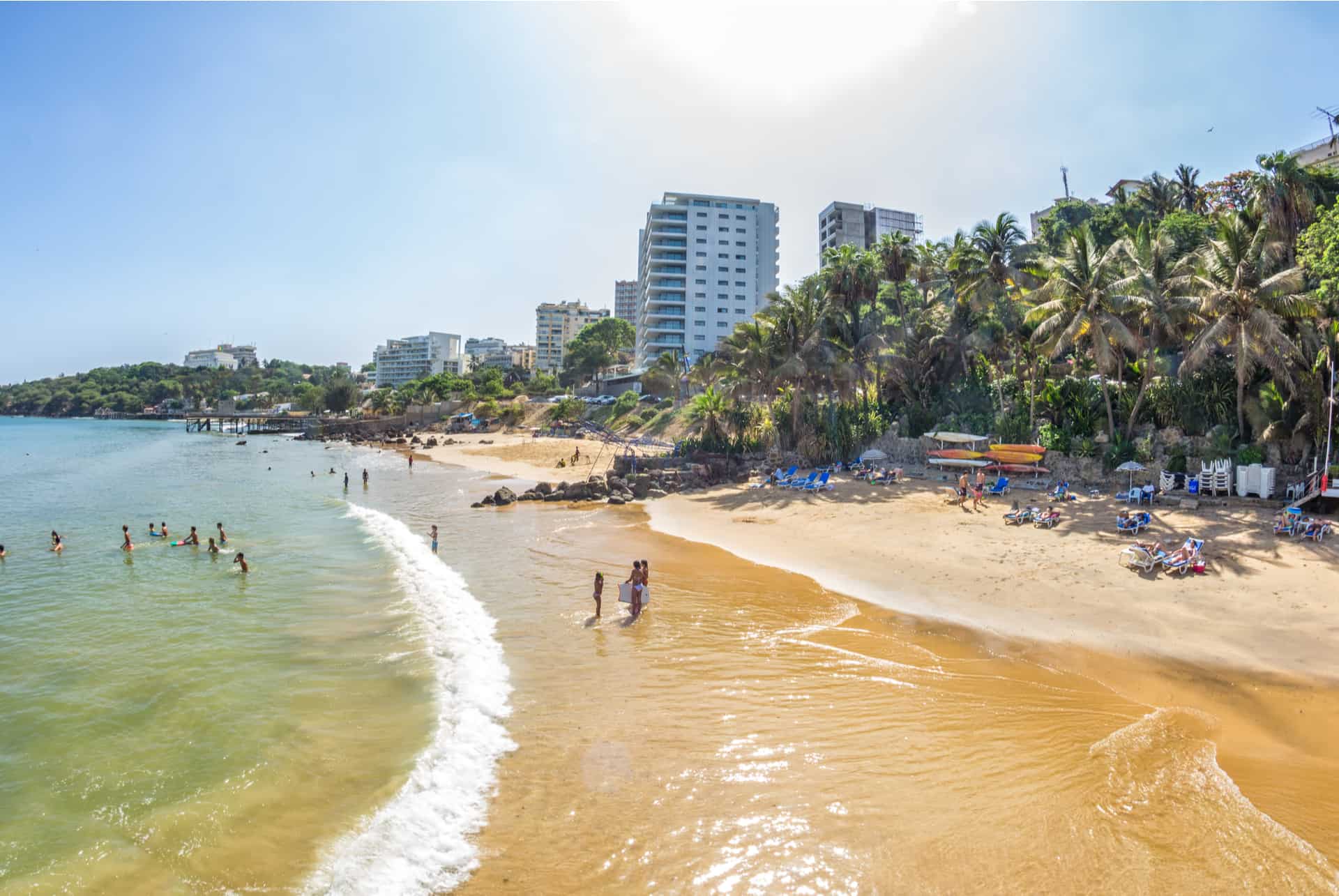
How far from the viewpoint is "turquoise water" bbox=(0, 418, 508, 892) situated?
24.5ft

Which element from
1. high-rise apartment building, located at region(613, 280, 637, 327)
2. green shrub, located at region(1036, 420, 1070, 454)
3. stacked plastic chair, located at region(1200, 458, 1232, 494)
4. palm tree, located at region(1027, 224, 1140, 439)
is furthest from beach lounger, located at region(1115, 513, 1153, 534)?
high-rise apartment building, located at region(613, 280, 637, 327)

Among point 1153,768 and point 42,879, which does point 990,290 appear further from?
point 42,879

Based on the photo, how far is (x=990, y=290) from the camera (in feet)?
112

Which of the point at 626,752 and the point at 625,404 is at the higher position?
the point at 625,404

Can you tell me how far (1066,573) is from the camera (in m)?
15.8

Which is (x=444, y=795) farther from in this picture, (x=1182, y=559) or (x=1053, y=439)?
(x=1053, y=439)

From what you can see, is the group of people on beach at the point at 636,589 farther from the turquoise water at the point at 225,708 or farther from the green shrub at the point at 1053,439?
the green shrub at the point at 1053,439

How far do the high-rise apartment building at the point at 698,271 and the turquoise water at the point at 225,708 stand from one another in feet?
241

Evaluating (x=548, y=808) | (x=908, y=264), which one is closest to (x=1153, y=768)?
(x=548, y=808)

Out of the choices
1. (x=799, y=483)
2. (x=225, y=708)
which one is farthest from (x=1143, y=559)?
(x=225, y=708)

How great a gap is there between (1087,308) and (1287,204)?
9807 millimetres

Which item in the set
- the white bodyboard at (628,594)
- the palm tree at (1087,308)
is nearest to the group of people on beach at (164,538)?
the white bodyboard at (628,594)

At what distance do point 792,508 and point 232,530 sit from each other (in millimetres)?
22496

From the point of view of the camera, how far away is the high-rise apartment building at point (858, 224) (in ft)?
354
